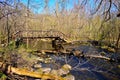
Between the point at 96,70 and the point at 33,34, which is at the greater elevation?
the point at 33,34

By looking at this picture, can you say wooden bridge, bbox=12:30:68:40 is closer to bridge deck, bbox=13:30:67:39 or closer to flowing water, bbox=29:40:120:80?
bridge deck, bbox=13:30:67:39

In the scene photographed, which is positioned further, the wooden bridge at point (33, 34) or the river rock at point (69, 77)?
the wooden bridge at point (33, 34)

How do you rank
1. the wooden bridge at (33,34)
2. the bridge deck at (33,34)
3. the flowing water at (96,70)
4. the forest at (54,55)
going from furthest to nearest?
the bridge deck at (33,34)
the wooden bridge at (33,34)
the flowing water at (96,70)
the forest at (54,55)

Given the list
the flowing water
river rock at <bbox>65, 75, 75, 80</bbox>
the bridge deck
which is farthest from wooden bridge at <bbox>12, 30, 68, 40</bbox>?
river rock at <bbox>65, 75, 75, 80</bbox>

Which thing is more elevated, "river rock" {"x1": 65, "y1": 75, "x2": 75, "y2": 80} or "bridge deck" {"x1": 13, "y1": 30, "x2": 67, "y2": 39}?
"bridge deck" {"x1": 13, "y1": 30, "x2": 67, "y2": 39}

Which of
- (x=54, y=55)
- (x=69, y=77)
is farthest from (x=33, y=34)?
(x=69, y=77)

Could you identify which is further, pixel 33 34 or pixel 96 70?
pixel 33 34

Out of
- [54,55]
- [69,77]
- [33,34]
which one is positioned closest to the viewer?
[69,77]

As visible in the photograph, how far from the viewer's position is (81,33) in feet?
145

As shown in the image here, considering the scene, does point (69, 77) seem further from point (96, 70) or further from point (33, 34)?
point (33, 34)

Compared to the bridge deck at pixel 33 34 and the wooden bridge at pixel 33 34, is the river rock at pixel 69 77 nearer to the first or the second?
the wooden bridge at pixel 33 34

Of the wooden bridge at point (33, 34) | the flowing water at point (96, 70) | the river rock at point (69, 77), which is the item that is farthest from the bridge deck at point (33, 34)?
the river rock at point (69, 77)

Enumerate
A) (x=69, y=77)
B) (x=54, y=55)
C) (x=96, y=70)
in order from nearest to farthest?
(x=69, y=77), (x=96, y=70), (x=54, y=55)

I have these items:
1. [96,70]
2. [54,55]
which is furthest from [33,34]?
[96,70]
